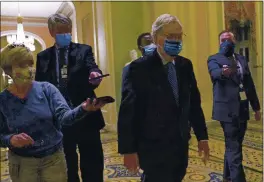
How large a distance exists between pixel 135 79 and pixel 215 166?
104 inches

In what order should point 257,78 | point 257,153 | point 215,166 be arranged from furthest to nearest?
point 257,78
point 257,153
point 215,166

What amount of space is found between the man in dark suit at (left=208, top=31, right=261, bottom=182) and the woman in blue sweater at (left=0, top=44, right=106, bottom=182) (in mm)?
1660

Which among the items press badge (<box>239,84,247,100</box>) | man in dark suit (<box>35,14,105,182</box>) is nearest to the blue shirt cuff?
man in dark suit (<box>35,14,105,182</box>)

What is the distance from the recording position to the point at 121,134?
1815 mm

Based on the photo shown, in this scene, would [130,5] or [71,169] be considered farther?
[130,5]

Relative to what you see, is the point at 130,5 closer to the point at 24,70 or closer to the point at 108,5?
the point at 108,5

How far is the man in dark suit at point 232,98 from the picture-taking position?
2997 millimetres

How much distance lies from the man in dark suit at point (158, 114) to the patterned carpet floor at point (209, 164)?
72.8 inches

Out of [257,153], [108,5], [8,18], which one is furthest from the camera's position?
[8,18]

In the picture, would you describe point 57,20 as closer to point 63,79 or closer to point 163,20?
point 63,79

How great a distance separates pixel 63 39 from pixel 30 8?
10.7 metres

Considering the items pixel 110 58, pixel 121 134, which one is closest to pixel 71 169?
pixel 121 134

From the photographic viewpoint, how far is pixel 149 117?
5.97 feet

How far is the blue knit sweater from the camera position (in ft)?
5.82
